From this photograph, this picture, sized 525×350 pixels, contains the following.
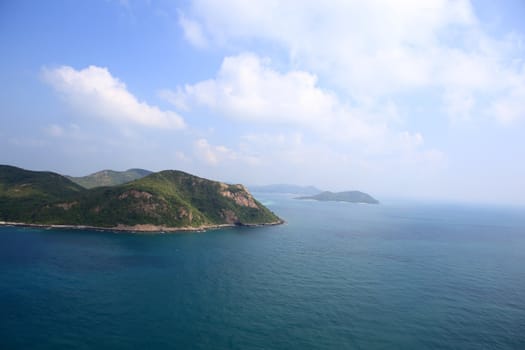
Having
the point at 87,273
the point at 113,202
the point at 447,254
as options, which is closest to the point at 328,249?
the point at 447,254

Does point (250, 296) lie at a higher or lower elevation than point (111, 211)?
lower

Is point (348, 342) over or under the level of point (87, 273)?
under

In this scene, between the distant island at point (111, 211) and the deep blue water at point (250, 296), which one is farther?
the distant island at point (111, 211)

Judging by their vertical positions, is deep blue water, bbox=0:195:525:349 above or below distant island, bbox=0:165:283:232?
below

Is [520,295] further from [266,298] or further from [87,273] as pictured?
[87,273]

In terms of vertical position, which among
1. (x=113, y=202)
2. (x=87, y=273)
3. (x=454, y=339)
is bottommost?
(x=454, y=339)

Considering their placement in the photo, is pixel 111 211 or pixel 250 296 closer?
pixel 250 296

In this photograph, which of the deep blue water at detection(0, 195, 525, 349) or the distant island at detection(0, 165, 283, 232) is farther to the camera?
the distant island at detection(0, 165, 283, 232)

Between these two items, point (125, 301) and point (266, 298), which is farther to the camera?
point (266, 298)
